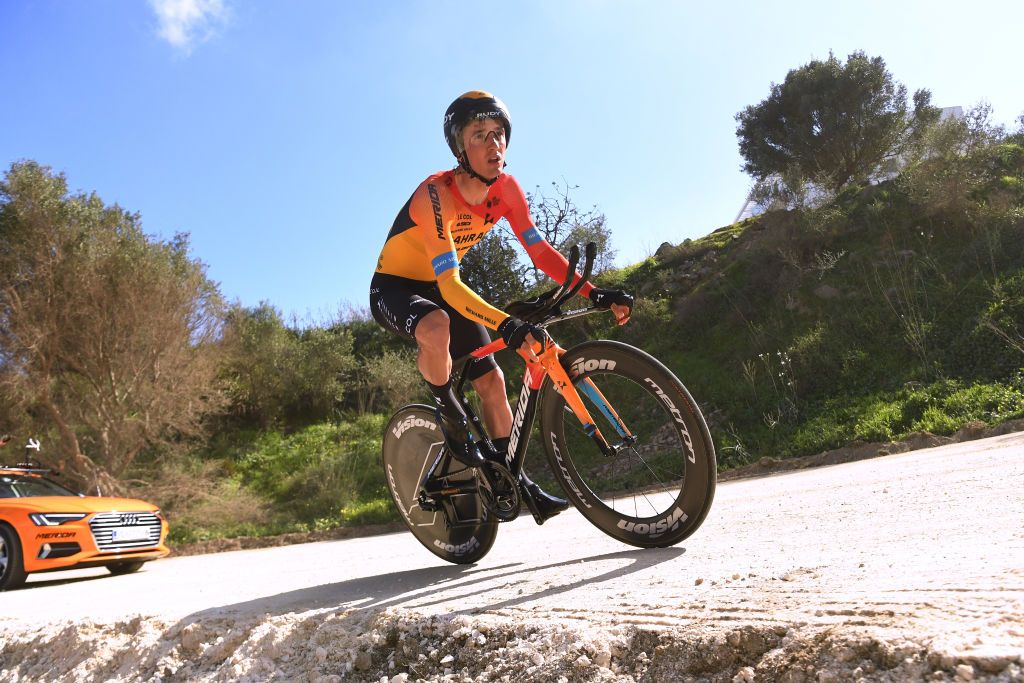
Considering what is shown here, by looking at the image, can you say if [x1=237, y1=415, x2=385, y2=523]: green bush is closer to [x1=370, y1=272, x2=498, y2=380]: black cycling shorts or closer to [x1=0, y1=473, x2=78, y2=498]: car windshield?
[x1=0, y1=473, x2=78, y2=498]: car windshield

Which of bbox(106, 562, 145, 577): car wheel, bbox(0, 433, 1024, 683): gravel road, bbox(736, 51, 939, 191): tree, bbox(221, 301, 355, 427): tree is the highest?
bbox(736, 51, 939, 191): tree

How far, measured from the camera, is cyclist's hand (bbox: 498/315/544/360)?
336 cm

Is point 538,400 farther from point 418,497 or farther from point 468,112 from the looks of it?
point 468,112

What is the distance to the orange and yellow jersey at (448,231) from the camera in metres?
3.74

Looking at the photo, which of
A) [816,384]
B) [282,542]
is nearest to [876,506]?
[816,384]

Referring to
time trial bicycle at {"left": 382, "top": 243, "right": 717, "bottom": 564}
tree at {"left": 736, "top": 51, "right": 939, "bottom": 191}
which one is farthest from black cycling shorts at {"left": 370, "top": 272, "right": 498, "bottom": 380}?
tree at {"left": 736, "top": 51, "right": 939, "bottom": 191}

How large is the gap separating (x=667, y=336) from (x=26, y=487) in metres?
14.4

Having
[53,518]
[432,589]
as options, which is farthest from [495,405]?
[53,518]

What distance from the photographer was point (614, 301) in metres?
3.62

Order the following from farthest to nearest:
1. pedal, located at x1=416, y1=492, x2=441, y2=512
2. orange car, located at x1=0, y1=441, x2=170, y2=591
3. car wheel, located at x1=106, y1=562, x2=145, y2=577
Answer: car wheel, located at x1=106, y1=562, x2=145, y2=577 < orange car, located at x1=0, y1=441, x2=170, y2=591 < pedal, located at x1=416, y1=492, x2=441, y2=512

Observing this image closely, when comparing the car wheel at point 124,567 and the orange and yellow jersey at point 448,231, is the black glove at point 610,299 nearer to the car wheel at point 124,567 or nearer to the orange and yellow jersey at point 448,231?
the orange and yellow jersey at point 448,231

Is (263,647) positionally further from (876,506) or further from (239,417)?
(239,417)

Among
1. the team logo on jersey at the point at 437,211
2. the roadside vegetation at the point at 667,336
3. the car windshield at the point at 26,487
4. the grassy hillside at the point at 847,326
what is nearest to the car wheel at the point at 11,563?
the car windshield at the point at 26,487

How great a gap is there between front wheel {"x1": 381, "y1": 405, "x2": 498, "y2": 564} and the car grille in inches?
251
